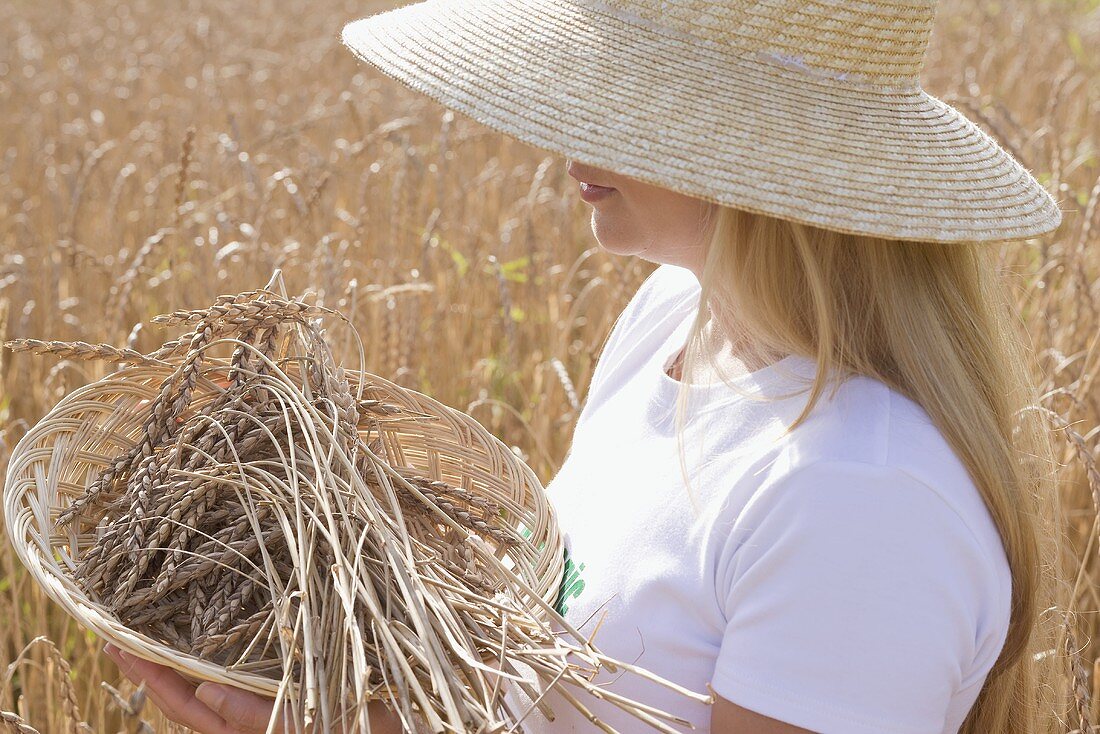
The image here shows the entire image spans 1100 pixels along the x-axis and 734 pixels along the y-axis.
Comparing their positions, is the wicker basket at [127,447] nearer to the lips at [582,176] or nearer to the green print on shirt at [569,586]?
the green print on shirt at [569,586]

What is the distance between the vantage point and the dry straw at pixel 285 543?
779 mm

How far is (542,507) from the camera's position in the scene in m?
1.07

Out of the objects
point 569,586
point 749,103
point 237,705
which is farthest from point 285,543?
point 749,103

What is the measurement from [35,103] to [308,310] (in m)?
3.39

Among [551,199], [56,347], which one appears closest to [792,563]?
[56,347]

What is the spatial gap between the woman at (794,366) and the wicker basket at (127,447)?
0.06 meters

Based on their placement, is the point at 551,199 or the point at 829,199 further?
the point at 551,199

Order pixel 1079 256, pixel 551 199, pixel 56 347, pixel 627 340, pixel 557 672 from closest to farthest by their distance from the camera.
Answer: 1. pixel 557 672
2. pixel 56 347
3. pixel 627 340
4. pixel 1079 256
5. pixel 551 199

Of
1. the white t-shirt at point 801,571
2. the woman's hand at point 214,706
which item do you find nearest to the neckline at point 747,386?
the white t-shirt at point 801,571

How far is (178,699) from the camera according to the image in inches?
34.0

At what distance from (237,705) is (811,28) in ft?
2.49

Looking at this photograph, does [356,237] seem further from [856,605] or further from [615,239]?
[856,605]

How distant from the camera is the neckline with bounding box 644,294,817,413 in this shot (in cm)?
96

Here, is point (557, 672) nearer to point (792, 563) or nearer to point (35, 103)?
point (792, 563)
